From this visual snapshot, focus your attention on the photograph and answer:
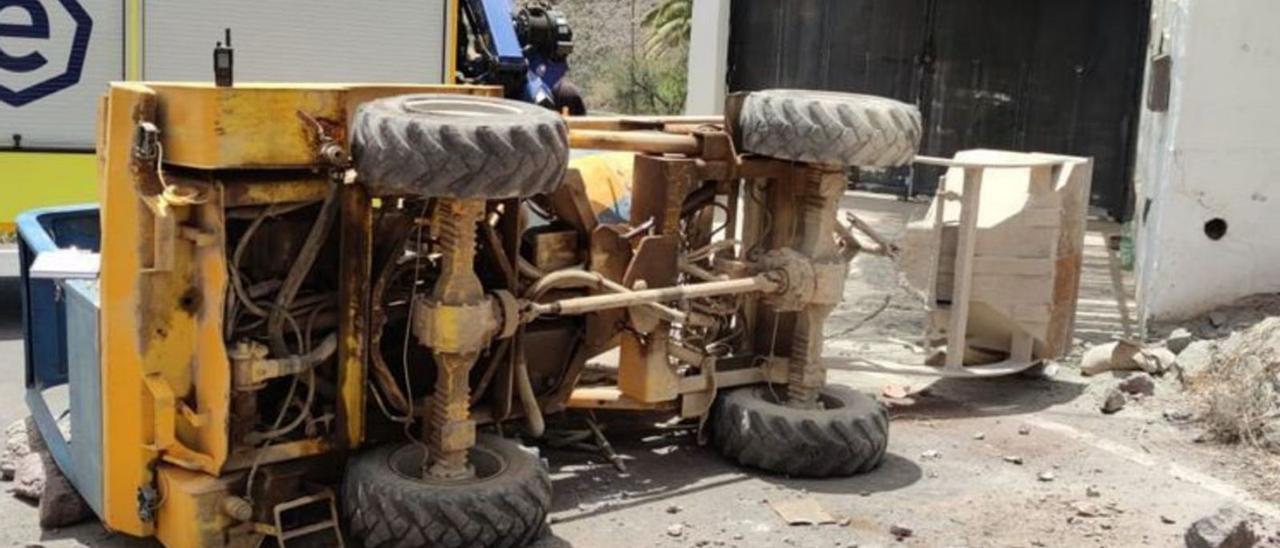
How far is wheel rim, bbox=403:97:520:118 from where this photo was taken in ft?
14.7

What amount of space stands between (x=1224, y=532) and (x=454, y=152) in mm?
2869

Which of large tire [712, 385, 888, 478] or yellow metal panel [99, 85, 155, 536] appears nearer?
yellow metal panel [99, 85, 155, 536]

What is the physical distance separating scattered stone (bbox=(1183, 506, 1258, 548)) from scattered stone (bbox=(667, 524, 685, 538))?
5.83ft

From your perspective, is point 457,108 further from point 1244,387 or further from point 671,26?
point 671,26

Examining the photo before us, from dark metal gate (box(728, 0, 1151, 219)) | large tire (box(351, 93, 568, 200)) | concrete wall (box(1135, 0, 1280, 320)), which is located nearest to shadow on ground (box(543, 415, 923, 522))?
large tire (box(351, 93, 568, 200))

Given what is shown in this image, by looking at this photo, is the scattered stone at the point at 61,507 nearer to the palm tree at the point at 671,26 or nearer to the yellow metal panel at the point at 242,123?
the yellow metal panel at the point at 242,123

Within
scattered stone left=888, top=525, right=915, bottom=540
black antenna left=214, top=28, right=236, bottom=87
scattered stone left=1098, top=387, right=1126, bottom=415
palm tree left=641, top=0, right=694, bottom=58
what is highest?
palm tree left=641, top=0, right=694, bottom=58

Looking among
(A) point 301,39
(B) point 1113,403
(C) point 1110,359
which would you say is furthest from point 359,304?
(A) point 301,39

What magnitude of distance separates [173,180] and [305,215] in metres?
0.50

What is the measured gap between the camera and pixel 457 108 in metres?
4.66

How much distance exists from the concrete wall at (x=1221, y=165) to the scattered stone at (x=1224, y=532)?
3.79m

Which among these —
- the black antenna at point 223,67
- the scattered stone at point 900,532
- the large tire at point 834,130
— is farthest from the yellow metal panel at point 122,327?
the scattered stone at point 900,532

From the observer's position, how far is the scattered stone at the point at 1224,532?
477cm

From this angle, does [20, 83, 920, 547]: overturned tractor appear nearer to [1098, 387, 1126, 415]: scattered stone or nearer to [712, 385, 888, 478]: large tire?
[712, 385, 888, 478]: large tire
